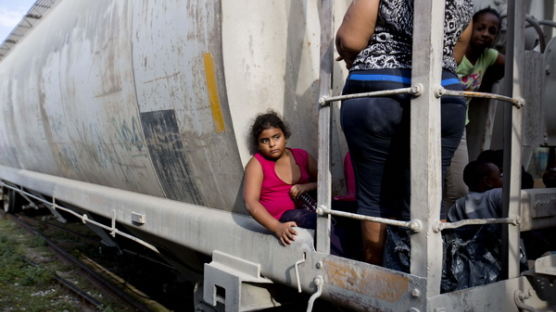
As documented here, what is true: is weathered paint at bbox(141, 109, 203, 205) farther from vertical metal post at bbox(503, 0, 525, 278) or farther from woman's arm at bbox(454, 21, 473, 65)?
vertical metal post at bbox(503, 0, 525, 278)

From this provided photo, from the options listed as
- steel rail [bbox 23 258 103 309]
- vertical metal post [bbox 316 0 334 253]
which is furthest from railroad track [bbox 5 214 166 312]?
vertical metal post [bbox 316 0 334 253]

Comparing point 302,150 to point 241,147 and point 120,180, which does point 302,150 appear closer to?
point 241,147

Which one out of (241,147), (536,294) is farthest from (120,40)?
(536,294)

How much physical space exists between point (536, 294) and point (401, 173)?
0.77 m

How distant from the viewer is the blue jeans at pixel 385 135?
178cm

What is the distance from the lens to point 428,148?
1.58 metres

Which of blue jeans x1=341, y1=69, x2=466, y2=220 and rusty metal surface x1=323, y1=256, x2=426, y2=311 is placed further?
blue jeans x1=341, y1=69, x2=466, y2=220

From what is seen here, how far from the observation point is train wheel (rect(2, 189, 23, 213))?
33.6 ft

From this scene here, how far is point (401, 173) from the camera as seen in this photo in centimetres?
190

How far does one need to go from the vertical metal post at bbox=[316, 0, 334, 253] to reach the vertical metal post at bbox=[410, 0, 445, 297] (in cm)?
42

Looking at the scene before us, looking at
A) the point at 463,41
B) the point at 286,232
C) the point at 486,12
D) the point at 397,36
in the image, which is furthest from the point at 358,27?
the point at 486,12

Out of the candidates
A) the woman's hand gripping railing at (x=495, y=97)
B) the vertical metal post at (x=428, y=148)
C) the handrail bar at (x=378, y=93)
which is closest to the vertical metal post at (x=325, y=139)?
the handrail bar at (x=378, y=93)

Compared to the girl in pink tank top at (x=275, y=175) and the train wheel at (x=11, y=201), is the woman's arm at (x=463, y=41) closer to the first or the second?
the girl in pink tank top at (x=275, y=175)

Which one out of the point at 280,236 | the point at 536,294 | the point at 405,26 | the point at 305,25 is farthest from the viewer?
the point at 305,25
